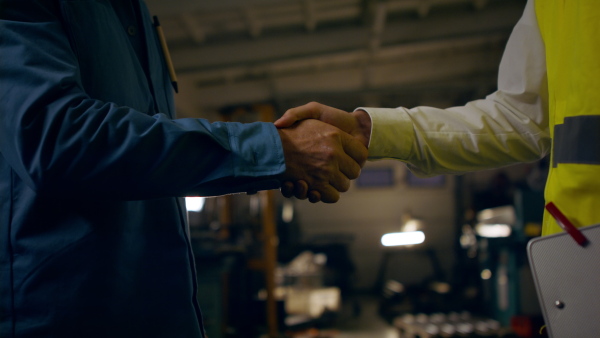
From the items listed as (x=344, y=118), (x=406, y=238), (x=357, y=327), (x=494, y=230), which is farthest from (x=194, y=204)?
(x=494, y=230)

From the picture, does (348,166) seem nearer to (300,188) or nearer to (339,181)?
(339,181)

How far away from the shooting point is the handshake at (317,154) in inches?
35.6

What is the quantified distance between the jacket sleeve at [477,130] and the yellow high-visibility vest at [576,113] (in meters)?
0.22

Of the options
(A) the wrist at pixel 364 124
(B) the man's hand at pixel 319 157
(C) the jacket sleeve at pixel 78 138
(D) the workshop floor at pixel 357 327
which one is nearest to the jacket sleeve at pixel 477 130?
(A) the wrist at pixel 364 124

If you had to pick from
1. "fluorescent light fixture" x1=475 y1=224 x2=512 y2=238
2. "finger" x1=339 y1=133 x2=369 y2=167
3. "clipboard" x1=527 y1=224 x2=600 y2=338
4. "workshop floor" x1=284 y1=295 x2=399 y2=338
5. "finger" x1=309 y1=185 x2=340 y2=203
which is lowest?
"workshop floor" x1=284 y1=295 x2=399 y2=338

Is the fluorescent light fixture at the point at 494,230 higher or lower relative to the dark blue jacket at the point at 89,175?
lower

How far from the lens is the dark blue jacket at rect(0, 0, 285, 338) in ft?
2.19

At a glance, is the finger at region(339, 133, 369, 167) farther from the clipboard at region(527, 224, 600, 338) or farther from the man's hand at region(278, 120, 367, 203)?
the clipboard at region(527, 224, 600, 338)

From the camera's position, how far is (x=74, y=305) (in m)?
0.74

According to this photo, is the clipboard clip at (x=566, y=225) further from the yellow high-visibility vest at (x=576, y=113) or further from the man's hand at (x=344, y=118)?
the man's hand at (x=344, y=118)

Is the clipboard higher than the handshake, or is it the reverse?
the handshake

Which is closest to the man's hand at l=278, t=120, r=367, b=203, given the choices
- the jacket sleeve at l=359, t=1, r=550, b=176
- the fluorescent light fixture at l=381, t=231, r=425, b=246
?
the jacket sleeve at l=359, t=1, r=550, b=176

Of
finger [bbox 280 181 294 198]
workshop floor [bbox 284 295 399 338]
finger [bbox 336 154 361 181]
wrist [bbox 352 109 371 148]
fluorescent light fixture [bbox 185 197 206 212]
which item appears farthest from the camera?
workshop floor [bbox 284 295 399 338]

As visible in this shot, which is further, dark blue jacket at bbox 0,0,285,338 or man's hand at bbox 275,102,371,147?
man's hand at bbox 275,102,371,147
